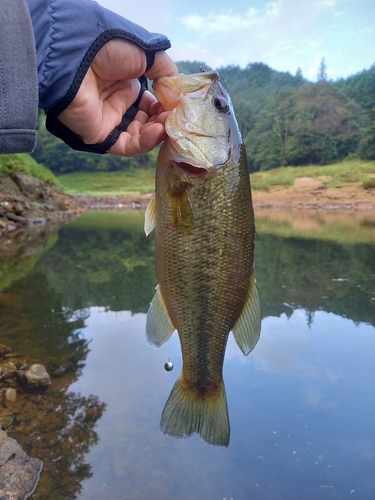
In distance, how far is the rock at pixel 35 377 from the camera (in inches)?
191

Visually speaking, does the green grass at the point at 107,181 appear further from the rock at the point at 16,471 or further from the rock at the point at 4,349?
the rock at the point at 16,471

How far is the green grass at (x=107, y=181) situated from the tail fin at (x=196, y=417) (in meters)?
52.2

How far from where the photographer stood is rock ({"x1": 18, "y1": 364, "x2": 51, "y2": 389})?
4.85 metres

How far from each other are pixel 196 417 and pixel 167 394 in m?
2.72

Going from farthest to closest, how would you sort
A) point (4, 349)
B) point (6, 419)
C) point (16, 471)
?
point (4, 349) → point (6, 419) → point (16, 471)

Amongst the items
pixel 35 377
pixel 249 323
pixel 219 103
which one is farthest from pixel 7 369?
pixel 219 103

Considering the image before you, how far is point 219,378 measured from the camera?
7.74 feet

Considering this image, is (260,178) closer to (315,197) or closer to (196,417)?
(315,197)

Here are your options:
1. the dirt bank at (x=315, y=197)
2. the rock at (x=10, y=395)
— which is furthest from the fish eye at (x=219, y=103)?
the dirt bank at (x=315, y=197)

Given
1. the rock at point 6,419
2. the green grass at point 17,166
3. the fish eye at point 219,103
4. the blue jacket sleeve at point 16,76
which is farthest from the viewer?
the green grass at point 17,166

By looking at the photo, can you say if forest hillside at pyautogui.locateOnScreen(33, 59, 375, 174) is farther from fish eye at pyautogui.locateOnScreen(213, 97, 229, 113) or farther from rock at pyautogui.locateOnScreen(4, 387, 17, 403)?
fish eye at pyautogui.locateOnScreen(213, 97, 229, 113)

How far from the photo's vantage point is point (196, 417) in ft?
7.59

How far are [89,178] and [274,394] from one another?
60.1m

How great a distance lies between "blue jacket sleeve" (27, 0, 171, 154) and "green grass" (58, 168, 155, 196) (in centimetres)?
5201
